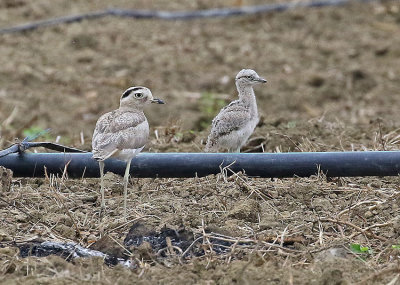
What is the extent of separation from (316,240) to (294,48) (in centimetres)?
831

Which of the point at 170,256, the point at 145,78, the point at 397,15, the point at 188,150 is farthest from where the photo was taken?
the point at 397,15

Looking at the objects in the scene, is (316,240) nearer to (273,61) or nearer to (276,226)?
(276,226)

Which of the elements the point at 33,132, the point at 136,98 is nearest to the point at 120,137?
the point at 136,98

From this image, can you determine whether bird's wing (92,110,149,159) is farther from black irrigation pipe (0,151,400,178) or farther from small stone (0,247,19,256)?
small stone (0,247,19,256)

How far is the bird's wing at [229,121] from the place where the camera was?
7266 mm

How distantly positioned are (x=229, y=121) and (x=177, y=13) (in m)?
7.39

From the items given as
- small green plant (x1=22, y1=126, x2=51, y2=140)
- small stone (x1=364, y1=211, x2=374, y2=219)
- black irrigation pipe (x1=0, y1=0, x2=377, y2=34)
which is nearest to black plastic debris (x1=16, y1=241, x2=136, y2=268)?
small stone (x1=364, y1=211, x2=374, y2=219)

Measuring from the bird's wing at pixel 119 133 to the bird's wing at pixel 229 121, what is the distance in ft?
3.43

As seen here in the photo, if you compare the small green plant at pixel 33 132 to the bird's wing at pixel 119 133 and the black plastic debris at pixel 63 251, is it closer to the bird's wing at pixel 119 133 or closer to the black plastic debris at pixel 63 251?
the bird's wing at pixel 119 133

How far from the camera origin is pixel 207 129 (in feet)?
29.5

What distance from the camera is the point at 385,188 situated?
658cm

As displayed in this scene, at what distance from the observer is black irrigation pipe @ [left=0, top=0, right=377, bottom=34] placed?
13.8 metres

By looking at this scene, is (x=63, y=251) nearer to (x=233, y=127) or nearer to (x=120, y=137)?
(x=120, y=137)

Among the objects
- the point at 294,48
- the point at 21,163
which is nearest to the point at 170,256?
the point at 21,163
